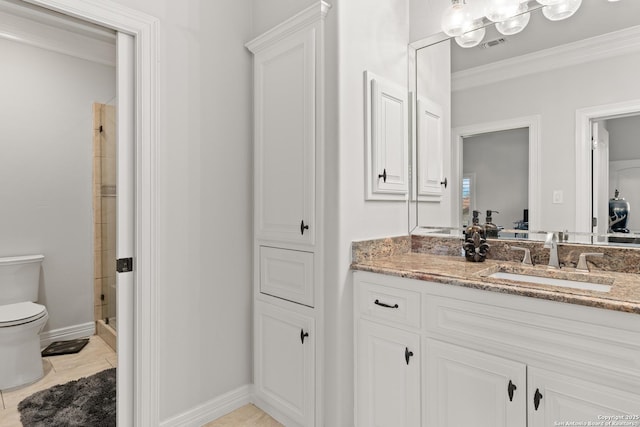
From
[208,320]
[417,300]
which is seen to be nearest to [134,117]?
[208,320]

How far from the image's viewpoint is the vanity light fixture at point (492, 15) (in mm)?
1596

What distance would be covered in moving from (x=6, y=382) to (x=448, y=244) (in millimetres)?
2628

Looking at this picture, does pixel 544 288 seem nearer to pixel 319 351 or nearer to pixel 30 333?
pixel 319 351

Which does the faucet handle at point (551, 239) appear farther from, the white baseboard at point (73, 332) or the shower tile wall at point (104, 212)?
the white baseboard at point (73, 332)

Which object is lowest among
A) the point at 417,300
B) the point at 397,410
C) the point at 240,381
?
the point at 240,381

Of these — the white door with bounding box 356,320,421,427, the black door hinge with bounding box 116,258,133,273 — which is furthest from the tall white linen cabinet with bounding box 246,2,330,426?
the black door hinge with bounding box 116,258,133,273

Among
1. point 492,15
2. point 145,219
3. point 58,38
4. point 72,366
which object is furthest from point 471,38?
point 72,366

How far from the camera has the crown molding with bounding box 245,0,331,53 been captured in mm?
1638

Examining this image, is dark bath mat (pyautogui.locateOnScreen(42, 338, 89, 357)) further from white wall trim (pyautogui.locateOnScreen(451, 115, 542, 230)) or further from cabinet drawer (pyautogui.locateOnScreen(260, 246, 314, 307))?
Answer: white wall trim (pyautogui.locateOnScreen(451, 115, 542, 230))

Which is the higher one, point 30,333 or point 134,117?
point 134,117

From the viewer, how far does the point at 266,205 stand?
6.40 ft

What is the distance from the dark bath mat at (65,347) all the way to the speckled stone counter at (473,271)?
1924 mm

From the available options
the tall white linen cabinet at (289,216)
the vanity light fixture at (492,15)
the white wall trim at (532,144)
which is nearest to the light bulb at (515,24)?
the vanity light fixture at (492,15)

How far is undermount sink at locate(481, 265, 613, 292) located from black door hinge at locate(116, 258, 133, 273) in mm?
1624
